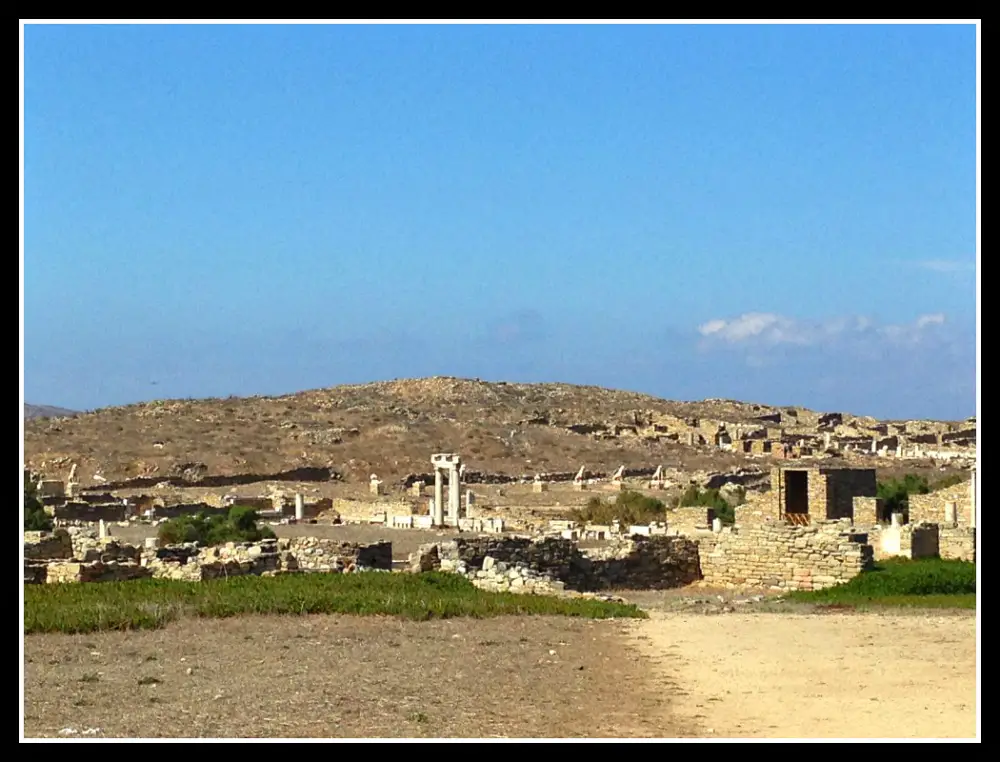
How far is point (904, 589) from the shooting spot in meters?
18.7

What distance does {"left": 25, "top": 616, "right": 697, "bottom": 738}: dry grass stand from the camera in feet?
29.6

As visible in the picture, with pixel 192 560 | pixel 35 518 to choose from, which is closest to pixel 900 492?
pixel 192 560

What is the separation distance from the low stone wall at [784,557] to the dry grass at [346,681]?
6821 mm

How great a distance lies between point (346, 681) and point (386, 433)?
2462 inches

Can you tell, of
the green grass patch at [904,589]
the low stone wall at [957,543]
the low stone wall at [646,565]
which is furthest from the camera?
the low stone wall at [957,543]

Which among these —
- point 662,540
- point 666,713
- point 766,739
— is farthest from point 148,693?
point 662,540

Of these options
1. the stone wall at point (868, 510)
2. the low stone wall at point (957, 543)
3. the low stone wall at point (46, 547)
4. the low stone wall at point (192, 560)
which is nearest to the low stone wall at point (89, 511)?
the low stone wall at point (46, 547)

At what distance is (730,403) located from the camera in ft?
366

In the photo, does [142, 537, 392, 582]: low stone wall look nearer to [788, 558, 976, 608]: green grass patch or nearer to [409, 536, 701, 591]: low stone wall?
[409, 536, 701, 591]: low stone wall

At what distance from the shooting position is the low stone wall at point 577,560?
20.3m

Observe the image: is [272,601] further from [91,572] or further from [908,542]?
[908,542]

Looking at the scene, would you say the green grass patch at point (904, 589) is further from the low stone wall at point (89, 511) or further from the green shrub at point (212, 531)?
the low stone wall at point (89, 511)
